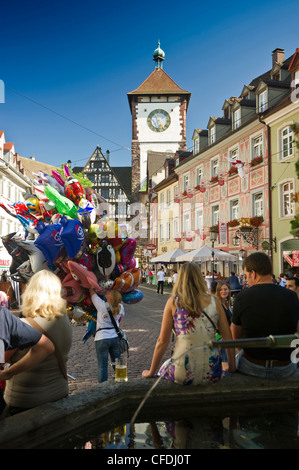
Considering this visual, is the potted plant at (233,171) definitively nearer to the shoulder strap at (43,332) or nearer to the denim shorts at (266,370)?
the denim shorts at (266,370)

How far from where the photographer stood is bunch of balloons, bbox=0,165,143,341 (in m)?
4.75

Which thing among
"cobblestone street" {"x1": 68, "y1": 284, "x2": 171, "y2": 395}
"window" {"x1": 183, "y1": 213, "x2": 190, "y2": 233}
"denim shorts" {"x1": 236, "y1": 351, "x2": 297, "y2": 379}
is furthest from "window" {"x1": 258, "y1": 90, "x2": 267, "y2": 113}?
"denim shorts" {"x1": 236, "y1": 351, "x2": 297, "y2": 379}

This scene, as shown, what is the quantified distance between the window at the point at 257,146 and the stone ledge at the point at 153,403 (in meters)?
20.1

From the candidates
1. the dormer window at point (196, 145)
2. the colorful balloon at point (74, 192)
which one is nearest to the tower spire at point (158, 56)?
the dormer window at point (196, 145)

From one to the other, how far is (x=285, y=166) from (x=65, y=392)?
18.8 m

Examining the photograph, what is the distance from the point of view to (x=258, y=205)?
22.6 m

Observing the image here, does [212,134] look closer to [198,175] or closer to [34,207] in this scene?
[198,175]

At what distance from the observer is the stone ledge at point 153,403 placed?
264 centimetres

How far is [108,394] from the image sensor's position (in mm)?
3025

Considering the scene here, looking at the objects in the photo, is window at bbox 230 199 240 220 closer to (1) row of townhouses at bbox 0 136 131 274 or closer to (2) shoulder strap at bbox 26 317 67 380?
(1) row of townhouses at bbox 0 136 131 274

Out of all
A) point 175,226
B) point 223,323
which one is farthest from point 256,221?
point 223,323

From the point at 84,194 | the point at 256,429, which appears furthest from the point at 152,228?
the point at 256,429

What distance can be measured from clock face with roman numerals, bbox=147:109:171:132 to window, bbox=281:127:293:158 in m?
32.4
